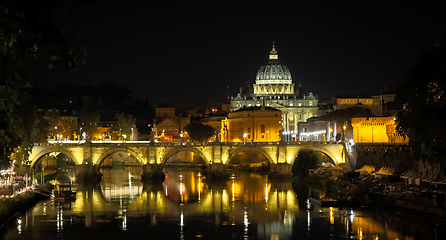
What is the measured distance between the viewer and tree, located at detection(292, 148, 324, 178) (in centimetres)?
5509

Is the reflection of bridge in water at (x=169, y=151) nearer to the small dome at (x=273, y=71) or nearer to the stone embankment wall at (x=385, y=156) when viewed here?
the stone embankment wall at (x=385, y=156)

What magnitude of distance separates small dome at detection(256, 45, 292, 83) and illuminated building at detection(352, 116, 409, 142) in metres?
80.5

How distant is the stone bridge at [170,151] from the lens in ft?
180

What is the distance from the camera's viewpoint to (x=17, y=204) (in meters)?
35.2

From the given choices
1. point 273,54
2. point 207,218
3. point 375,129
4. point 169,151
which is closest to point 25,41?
point 207,218

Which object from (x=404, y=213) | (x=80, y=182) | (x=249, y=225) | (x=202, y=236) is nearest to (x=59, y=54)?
(x=202, y=236)

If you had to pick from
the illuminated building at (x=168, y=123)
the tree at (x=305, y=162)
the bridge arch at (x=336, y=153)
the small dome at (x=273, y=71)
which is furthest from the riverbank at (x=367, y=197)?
the small dome at (x=273, y=71)

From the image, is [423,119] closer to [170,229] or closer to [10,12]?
[170,229]

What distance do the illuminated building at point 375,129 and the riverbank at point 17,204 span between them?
31.2 metres

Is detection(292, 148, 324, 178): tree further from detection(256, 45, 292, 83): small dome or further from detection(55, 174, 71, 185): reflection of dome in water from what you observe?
detection(256, 45, 292, 83): small dome

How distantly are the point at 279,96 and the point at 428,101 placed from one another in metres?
103

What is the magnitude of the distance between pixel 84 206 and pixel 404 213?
64.5ft

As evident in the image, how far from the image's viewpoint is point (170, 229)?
31234mm

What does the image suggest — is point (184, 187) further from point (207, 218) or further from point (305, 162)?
point (207, 218)
